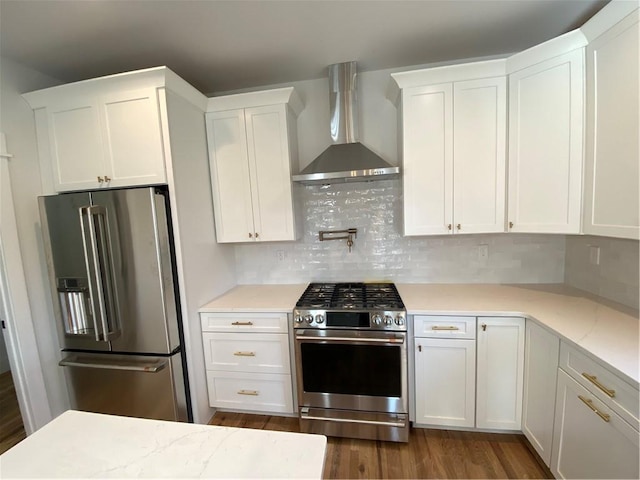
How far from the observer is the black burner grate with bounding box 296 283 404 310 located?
191 centimetres

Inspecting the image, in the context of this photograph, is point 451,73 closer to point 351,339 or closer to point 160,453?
point 351,339

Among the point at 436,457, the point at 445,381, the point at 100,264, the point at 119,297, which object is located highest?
the point at 100,264

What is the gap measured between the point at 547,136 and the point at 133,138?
270cm

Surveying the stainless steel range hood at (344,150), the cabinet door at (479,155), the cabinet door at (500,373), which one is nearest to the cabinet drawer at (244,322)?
the stainless steel range hood at (344,150)

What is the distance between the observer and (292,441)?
80cm

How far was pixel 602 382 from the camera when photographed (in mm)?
1194

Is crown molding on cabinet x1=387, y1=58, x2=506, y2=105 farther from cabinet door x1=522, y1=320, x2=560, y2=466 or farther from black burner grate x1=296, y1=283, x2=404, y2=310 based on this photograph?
cabinet door x1=522, y1=320, x2=560, y2=466

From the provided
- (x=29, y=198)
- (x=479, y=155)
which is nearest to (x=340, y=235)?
(x=479, y=155)

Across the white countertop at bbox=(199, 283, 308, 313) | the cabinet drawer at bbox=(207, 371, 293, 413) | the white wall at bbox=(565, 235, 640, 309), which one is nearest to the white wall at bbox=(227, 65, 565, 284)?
the white wall at bbox=(565, 235, 640, 309)

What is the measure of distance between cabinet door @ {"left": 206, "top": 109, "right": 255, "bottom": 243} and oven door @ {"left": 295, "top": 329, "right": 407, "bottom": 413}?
103cm

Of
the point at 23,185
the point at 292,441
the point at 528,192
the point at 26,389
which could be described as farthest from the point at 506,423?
the point at 23,185

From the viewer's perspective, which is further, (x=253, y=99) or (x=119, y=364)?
(x=253, y=99)

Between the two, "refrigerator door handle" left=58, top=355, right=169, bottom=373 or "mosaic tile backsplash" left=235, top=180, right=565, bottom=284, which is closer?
"refrigerator door handle" left=58, top=355, right=169, bottom=373

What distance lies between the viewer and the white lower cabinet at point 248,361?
2055 millimetres
